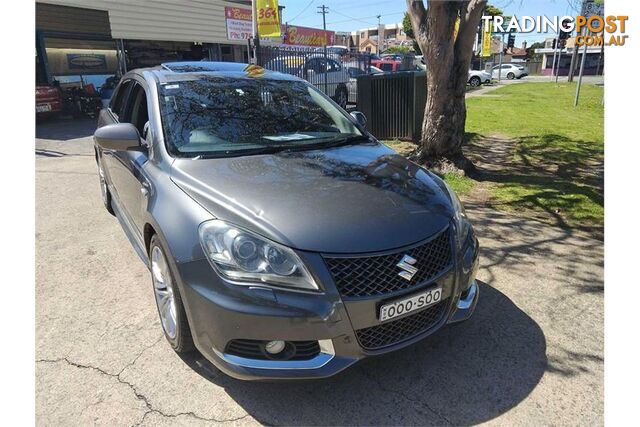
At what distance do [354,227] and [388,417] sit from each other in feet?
3.30

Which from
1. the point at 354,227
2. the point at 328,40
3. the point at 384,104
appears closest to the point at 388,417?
the point at 354,227

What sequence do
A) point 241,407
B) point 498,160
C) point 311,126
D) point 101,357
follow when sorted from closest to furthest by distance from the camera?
point 241,407 < point 101,357 < point 311,126 < point 498,160

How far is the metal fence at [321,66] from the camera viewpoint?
42.8 feet

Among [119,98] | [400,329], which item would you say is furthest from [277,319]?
[119,98]

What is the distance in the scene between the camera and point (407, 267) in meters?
2.30

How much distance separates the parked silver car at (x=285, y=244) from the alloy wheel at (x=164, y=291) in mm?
18

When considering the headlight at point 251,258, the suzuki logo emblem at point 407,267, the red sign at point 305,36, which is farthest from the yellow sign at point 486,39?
the headlight at point 251,258

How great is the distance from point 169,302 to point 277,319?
1.00m

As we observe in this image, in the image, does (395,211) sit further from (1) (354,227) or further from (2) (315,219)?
(2) (315,219)

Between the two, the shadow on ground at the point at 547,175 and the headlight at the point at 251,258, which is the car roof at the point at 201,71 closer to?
the headlight at the point at 251,258

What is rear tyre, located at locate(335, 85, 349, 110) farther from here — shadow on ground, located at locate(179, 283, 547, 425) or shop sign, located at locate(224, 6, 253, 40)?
shadow on ground, located at locate(179, 283, 547, 425)

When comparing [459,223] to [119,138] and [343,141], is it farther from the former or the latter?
[119,138]

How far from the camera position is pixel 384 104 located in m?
9.76

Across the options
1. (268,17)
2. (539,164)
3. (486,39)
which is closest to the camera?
(539,164)
